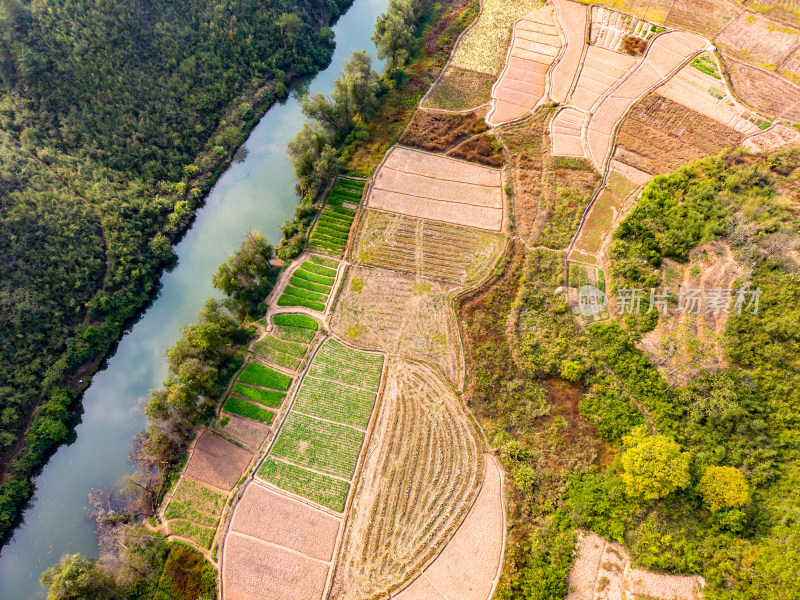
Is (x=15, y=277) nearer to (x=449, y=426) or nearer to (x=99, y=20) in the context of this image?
(x=99, y=20)

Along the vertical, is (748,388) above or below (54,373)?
above

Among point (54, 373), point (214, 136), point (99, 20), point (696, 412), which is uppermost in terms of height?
point (99, 20)

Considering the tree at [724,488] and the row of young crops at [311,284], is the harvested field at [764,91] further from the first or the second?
the row of young crops at [311,284]

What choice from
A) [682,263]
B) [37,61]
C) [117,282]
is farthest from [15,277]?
[682,263]

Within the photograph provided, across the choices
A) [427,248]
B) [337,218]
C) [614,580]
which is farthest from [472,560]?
[337,218]

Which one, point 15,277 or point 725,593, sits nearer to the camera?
point 725,593
